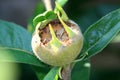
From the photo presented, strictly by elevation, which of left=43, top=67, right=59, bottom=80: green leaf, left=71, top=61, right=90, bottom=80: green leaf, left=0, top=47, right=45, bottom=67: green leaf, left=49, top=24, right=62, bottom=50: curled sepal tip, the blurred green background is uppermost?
left=49, top=24, right=62, bottom=50: curled sepal tip

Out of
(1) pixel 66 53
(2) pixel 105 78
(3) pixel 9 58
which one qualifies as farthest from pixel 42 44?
(2) pixel 105 78

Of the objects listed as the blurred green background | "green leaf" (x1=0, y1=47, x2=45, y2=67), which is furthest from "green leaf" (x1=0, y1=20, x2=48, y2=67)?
the blurred green background

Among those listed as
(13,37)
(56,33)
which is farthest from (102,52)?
(56,33)

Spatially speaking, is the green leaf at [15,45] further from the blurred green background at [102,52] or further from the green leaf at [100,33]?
the blurred green background at [102,52]

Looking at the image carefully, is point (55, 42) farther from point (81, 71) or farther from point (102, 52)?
point (102, 52)

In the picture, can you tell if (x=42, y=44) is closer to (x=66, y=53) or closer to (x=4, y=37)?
(x=66, y=53)

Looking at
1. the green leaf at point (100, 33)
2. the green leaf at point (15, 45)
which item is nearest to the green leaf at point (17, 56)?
the green leaf at point (15, 45)

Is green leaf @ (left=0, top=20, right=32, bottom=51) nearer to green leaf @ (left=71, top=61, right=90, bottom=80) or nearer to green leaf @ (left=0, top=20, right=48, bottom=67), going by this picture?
green leaf @ (left=0, top=20, right=48, bottom=67)
